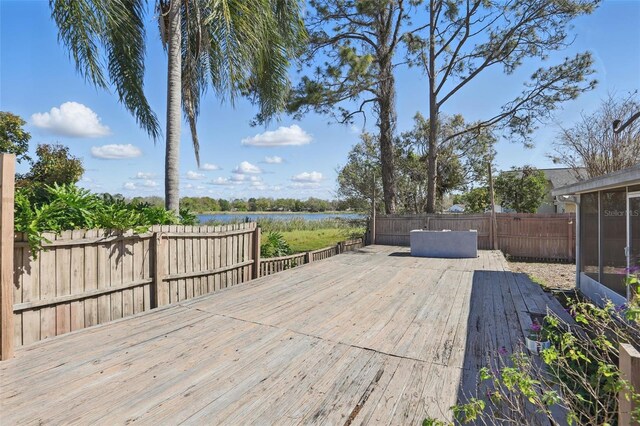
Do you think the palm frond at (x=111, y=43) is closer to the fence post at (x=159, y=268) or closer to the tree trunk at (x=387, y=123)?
the fence post at (x=159, y=268)

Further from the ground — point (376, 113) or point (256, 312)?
point (376, 113)

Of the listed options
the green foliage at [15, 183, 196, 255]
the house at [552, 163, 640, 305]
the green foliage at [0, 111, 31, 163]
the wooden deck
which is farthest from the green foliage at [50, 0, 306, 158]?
the green foliage at [0, 111, 31, 163]

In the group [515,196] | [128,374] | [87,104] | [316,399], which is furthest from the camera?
[515,196]

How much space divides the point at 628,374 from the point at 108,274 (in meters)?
4.50

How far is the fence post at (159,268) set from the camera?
4387mm

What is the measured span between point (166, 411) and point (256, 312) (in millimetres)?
2130

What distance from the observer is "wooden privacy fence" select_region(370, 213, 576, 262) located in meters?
10.7

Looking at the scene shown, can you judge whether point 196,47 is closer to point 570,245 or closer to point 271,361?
point 271,361

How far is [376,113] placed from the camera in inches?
586

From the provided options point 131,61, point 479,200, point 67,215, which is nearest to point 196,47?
point 131,61

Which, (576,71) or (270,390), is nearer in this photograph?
(270,390)

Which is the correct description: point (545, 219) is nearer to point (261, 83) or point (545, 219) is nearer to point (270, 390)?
point (261, 83)

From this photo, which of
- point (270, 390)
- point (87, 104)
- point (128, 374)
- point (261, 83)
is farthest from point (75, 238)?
point (87, 104)

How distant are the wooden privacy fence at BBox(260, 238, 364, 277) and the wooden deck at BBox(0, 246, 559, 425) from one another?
1749 mm
